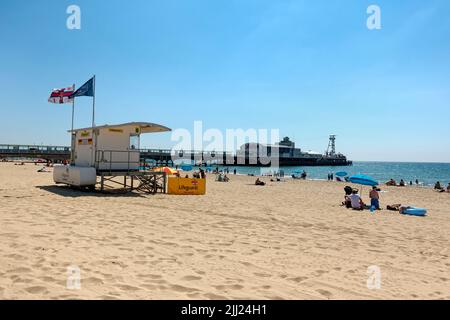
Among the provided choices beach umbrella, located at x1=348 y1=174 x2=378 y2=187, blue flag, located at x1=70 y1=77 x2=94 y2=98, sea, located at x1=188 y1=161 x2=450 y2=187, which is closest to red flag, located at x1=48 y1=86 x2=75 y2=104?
blue flag, located at x1=70 y1=77 x2=94 y2=98

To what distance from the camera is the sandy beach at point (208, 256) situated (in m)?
4.43

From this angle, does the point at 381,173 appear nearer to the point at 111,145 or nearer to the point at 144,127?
the point at 144,127

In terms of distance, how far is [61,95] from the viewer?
20391 millimetres

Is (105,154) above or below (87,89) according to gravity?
below

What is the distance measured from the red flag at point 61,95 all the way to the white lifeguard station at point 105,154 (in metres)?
3.12

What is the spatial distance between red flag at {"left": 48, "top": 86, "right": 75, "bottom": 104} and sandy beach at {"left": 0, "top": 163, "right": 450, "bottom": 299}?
11105 mm

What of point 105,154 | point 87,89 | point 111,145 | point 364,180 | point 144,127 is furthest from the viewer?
point 87,89

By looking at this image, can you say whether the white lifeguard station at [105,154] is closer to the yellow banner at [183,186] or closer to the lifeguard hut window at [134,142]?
the lifeguard hut window at [134,142]

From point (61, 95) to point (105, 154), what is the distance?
6.76 m

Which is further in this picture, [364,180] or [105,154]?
[105,154]

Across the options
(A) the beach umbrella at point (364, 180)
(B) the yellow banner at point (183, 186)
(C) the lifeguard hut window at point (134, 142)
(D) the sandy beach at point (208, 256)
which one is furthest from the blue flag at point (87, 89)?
(A) the beach umbrella at point (364, 180)

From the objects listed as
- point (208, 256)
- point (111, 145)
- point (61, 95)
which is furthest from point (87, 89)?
point (208, 256)

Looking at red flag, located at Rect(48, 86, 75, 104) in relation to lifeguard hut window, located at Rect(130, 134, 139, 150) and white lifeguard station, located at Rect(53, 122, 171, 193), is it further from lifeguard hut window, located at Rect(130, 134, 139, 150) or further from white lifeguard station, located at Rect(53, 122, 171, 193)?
lifeguard hut window, located at Rect(130, 134, 139, 150)

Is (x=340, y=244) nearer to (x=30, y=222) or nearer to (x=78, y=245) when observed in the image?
(x=78, y=245)
